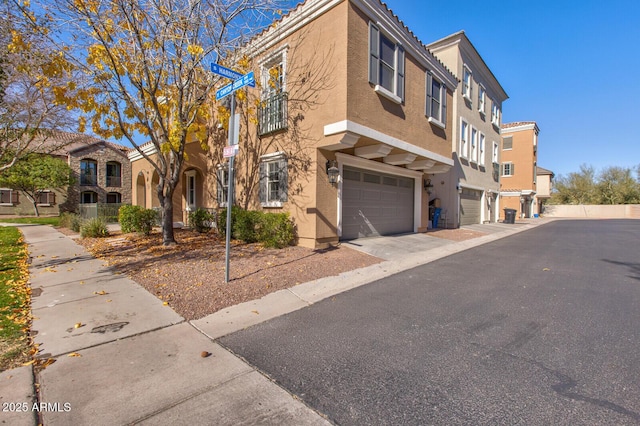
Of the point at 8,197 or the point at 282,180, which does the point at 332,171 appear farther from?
the point at 8,197

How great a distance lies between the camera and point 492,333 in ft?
11.7

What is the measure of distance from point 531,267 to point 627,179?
5836 cm

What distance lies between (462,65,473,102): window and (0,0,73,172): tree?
18164 millimetres

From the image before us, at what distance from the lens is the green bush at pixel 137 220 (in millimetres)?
11398

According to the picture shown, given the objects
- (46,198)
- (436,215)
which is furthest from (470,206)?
(46,198)

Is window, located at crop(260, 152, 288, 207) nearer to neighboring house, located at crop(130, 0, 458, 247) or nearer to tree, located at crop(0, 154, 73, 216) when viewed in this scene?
neighboring house, located at crop(130, 0, 458, 247)

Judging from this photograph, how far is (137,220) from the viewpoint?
11375 millimetres

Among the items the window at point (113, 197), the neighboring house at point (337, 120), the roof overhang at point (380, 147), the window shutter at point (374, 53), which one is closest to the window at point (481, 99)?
the neighboring house at point (337, 120)

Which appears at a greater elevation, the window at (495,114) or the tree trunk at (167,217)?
the window at (495,114)

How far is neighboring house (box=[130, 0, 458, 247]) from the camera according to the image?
27.0 feet

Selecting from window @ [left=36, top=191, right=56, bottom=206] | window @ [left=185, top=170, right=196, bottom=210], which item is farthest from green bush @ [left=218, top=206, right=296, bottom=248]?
window @ [left=36, top=191, right=56, bottom=206]

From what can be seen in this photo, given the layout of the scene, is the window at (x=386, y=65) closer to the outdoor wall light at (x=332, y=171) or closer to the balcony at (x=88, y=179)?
the outdoor wall light at (x=332, y=171)

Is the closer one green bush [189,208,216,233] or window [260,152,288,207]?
window [260,152,288,207]

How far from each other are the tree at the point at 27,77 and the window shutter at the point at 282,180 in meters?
5.48
